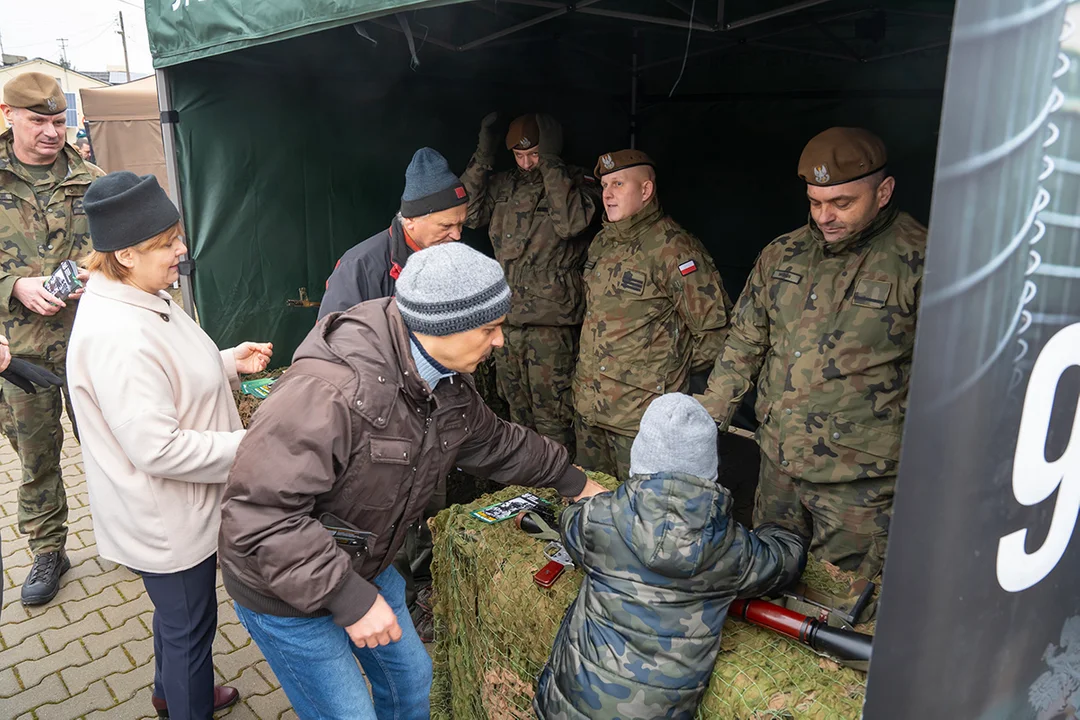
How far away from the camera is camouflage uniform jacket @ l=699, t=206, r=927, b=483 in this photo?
7.95 feet

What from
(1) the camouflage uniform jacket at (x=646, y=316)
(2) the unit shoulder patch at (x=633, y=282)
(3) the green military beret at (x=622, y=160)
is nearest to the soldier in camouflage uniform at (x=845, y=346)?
(1) the camouflage uniform jacket at (x=646, y=316)

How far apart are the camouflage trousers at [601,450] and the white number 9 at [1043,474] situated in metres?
2.53

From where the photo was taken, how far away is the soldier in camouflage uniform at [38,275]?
131 inches

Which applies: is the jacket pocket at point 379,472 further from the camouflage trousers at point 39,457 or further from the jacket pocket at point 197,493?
the camouflage trousers at point 39,457

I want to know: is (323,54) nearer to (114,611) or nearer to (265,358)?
(265,358)

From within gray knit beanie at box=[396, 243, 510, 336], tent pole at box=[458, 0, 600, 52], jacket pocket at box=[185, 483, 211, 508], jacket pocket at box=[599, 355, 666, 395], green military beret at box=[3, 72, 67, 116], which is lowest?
jacket pocket at box=[599, 355, 666, 395]

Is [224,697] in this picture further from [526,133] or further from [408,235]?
[526,133]

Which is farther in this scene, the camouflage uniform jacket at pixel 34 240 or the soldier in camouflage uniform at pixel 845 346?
the camouflage uniform jacket at pixel 34 240

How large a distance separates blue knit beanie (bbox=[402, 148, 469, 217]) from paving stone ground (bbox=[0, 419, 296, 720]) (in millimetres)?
1869

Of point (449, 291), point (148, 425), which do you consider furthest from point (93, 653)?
point (449, 291)

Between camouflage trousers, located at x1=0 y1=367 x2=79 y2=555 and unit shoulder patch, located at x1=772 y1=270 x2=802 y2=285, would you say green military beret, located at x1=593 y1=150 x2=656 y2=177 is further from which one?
camouflage trousers, located at x1=0 y1=367 x2=79 y2=555

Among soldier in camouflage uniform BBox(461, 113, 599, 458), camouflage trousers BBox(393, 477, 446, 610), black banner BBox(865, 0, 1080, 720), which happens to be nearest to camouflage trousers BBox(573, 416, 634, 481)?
soldier in camouflage uniform BBox(461, 113, 599, 458)

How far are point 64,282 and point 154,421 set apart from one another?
A: 1.77 metres

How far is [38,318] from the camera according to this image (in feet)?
11.4
